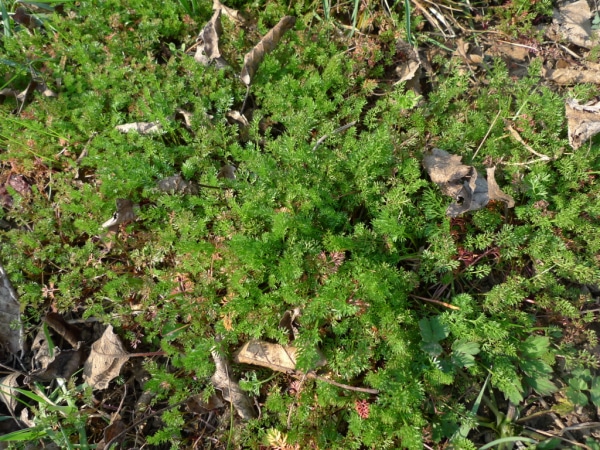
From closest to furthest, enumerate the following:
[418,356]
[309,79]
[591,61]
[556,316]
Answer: [418,356], [556,316], [309,79], [591,61]

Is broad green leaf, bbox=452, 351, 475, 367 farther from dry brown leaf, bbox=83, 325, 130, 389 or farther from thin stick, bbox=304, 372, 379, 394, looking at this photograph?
dry brown leaf, bbox=83, 325, 130, 389

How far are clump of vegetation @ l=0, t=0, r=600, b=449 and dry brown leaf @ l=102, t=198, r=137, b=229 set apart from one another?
1.0 inches

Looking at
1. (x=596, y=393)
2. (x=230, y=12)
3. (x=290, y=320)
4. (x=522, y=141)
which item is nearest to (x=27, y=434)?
(x=290, y=320)

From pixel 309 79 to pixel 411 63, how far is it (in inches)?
40.1

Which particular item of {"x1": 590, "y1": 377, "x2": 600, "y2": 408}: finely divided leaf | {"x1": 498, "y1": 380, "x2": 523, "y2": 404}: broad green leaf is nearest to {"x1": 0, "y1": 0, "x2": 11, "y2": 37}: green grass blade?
{"x1": 498, "y1": 380, "x2": 523, "y2": 404}: broad green leaf

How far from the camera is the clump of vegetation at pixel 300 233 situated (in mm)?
2977

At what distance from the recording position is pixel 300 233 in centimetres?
314

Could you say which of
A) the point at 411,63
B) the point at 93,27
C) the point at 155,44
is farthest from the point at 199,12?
the point at 411,63

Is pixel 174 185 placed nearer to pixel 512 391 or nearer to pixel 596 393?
pixel 512 391

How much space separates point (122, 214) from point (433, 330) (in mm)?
2464

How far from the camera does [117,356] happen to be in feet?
10.7

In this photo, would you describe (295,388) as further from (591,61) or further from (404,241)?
(591,61)

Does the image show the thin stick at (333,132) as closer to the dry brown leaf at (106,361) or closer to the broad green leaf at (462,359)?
the broad green leaf at (462,359)

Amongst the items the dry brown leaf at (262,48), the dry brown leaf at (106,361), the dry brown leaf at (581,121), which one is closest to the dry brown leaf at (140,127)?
the dry brown leaf at (262,48)
